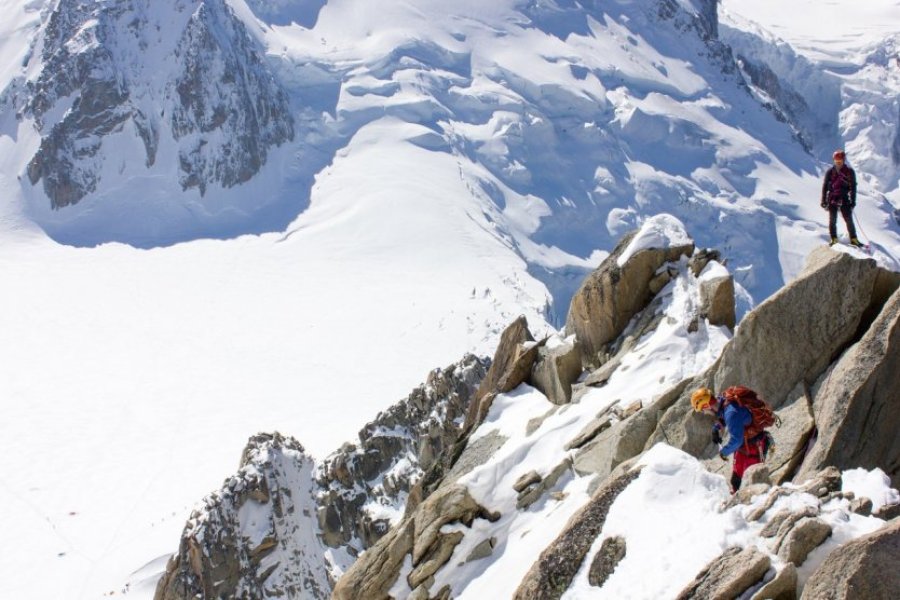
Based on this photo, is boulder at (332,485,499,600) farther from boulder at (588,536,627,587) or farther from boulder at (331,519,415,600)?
boulder at (588,536,627,587)

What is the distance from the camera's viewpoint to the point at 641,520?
1094 centimetres

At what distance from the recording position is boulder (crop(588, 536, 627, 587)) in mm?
10750

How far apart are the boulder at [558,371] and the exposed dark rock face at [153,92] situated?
3631 inches

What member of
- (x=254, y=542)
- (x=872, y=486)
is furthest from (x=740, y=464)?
(x=254, y=542)

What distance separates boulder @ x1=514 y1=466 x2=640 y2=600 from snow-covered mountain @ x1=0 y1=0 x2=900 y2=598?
94.1 ft

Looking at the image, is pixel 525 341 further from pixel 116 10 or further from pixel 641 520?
pixel 116 10

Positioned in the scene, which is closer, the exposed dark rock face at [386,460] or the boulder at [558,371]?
the boulder at [558,371]

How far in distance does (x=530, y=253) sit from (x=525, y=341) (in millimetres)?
78653

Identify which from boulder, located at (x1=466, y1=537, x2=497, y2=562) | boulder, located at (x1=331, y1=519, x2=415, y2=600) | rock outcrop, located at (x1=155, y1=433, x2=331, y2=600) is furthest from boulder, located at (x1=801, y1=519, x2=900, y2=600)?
rock outcrop, located at (x1=155, y1=433, x2=331, y2=600)

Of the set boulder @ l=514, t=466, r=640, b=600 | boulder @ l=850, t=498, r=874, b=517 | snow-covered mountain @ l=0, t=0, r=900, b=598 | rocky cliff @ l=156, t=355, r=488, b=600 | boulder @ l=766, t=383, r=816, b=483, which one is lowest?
snow-covered mountain @ l=0, t=0, r=900, b=598

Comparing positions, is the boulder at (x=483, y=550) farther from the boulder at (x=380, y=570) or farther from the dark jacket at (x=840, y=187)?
the dark jacket at (x=840, y=187)

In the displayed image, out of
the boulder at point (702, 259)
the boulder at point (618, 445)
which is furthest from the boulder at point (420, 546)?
the boulder at point (702, 259)

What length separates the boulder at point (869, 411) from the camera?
1196 centimetres

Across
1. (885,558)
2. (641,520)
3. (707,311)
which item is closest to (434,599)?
(641,520)
